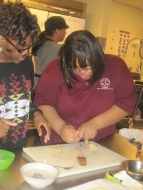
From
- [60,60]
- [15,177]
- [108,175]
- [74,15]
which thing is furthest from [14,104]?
[74,15]

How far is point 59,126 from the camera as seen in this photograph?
129 cm

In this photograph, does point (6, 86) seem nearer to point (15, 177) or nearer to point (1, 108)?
point (1, 108)

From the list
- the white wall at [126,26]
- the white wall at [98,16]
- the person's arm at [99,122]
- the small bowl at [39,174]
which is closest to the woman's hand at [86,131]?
the person's arm at [99,122]

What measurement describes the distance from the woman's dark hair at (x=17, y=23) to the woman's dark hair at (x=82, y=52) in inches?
7.5

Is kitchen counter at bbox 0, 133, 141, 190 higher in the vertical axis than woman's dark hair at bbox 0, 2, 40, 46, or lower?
lower

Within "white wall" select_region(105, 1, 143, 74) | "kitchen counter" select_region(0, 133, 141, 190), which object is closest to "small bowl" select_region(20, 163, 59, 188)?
"kitchen counter" select_region(0, 133, 141, 190)

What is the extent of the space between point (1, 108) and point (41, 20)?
2.50 m

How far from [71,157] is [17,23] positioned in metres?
0.59

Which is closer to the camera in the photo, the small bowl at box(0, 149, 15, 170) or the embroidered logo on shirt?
the small bowl at box(0, 149, 15, 170)

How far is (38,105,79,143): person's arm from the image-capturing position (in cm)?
122

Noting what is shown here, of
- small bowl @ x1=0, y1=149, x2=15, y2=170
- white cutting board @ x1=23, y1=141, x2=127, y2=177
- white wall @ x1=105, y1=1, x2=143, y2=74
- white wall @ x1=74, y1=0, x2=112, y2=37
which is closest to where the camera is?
small bowl @ x1=0, y1=149, x2=15, y2=170

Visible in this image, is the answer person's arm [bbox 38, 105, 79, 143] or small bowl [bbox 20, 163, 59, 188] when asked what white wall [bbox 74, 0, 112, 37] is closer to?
person's arm [bbox 38, 105, 79, 143]

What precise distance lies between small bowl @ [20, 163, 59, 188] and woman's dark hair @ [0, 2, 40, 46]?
459 millimetres

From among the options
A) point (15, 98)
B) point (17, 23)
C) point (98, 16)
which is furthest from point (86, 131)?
point (98, 16)
